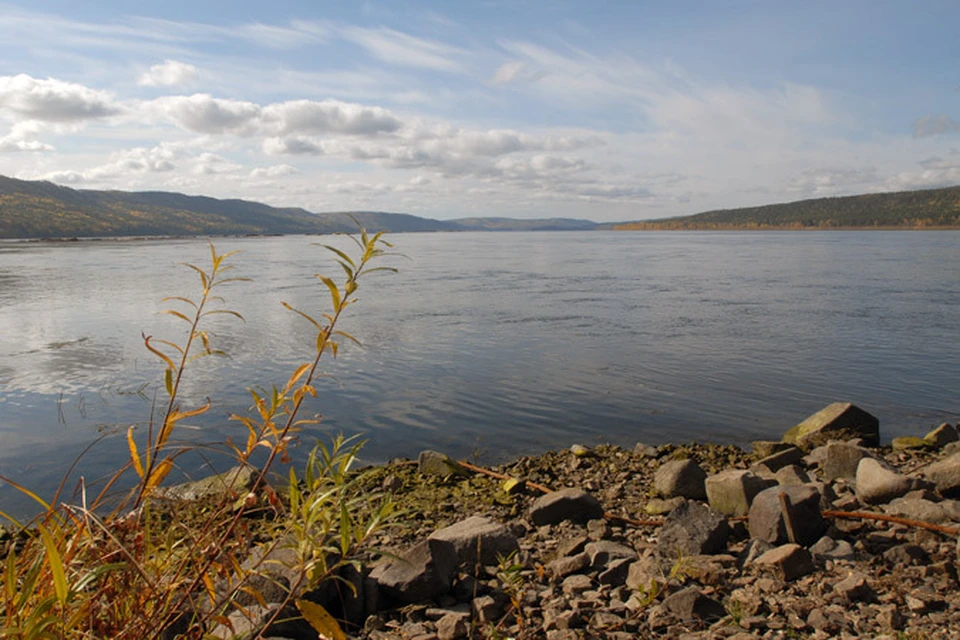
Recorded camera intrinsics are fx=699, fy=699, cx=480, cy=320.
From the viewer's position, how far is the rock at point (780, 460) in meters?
10.5

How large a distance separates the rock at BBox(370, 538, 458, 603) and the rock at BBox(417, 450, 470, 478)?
4442mm

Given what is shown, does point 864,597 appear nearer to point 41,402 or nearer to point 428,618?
point 428,618

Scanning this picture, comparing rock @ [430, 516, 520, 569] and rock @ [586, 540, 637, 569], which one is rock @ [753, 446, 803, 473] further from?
rock @ [430, 516, 520, 569]

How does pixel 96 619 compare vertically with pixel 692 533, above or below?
above

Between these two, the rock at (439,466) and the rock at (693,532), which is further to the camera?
the rock at (439,466)

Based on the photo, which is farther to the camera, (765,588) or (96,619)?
(765,588)

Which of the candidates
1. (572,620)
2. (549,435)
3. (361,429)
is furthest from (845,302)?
(572,620)

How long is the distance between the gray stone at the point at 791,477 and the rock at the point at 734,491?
785mm

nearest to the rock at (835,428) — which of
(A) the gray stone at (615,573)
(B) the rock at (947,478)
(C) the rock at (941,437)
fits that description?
(C) the rock at (941,437)

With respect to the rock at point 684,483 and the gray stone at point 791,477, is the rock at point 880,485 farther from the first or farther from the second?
the rock at point 684,483

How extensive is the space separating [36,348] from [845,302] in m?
32.0

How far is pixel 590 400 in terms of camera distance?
1567 cm

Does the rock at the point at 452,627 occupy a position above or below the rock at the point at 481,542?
below

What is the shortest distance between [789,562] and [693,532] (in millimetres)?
997
